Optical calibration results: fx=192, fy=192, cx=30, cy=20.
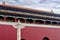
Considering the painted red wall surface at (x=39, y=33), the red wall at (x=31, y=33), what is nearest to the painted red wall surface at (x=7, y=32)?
the red wall at (x=31, y=33)

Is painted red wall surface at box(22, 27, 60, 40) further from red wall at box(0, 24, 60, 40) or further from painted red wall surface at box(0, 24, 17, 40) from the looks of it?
painted red wall surface at box(0, 24, 17, 40)

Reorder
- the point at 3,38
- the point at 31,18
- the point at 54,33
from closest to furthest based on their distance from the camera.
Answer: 1. the point at 3,38
2. the point at 31,18
3. the point at 54,33

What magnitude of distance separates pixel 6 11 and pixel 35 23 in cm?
175

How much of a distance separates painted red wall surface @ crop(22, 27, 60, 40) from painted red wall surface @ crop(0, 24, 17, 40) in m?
0.54

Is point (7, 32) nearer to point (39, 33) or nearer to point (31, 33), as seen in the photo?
point (31, 33)

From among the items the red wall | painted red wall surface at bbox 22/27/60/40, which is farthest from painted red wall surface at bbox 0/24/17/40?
painted red wall surface at bbox 22/27/60/40

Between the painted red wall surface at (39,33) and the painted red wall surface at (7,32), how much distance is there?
544 mm

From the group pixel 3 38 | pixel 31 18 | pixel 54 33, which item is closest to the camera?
pixel 3 38

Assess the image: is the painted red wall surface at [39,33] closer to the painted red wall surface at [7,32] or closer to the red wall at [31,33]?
the red wall at [31,33]

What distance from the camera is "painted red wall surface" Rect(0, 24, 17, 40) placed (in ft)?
30.7

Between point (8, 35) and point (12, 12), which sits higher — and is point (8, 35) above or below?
below

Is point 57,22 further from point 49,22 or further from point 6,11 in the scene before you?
point 6,11

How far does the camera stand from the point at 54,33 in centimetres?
1086

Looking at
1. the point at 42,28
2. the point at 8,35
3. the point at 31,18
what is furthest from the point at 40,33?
the point at 8,35
